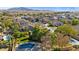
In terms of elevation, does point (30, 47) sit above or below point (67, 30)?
below

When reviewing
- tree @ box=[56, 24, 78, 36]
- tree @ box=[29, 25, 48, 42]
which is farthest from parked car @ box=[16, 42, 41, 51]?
tree @ box=[56, 24, 78, 36]

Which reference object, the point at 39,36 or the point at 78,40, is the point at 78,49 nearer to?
the point at 78,40

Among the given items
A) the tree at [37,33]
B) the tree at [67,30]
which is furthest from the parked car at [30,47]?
the tree at [67,30]

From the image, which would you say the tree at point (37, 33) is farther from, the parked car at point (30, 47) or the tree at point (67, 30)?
the tree at point (67, 30)

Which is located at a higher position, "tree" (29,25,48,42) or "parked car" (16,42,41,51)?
"tree" (29,25,48,42)

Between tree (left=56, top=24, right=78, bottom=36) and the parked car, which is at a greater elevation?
tree (left=56, top=24, right=78, bottom=36)

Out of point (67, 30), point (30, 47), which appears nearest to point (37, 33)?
point (30, 47)

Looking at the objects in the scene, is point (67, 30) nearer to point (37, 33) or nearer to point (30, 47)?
point (37, 33)

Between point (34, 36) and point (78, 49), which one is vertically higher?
point (34, 36)

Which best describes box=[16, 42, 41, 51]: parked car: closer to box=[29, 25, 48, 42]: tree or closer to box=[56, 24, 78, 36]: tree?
box=[29, 25, 48, 42]: tree
